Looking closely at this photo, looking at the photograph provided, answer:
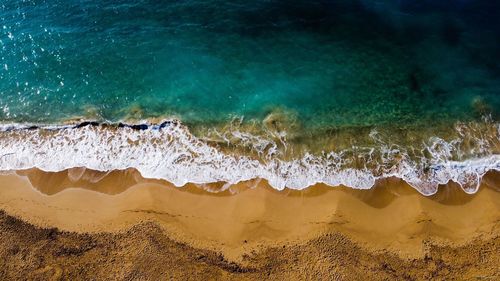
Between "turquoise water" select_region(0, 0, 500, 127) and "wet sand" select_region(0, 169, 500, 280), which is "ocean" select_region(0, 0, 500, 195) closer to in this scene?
"turquoise water" select_region(0, 0, 500, 127)

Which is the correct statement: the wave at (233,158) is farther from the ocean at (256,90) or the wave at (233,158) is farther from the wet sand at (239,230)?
the wet sand at (239,230)

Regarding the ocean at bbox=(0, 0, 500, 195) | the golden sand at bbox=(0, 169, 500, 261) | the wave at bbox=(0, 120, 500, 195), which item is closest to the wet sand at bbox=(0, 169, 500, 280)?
the golden sand at bbox=(0, 169, 500, 261)

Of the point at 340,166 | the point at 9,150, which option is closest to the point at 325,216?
the point at 340,166

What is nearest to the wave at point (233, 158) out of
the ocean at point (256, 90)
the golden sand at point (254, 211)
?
Answer: the ocean at point (256, 90)

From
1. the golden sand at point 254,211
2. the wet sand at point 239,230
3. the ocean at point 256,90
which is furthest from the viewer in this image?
the ocean at point 256,90

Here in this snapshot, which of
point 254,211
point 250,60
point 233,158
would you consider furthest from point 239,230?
point 250,60

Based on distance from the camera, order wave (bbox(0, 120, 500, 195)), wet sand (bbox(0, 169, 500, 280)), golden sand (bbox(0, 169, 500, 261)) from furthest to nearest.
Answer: wave (bbox(0, 120, 500, 195)), golden sand (bbox(0, 169, 500, 261)), wet sand (bbox(0, 169, 500, 280))
